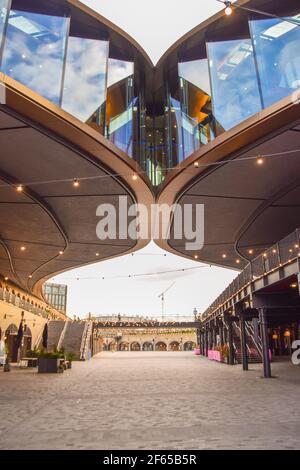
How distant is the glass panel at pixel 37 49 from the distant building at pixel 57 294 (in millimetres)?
107856

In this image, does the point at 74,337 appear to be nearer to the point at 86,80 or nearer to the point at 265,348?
the point at 265,348

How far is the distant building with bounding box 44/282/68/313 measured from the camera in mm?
120875

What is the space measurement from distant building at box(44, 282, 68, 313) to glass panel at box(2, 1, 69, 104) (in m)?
108

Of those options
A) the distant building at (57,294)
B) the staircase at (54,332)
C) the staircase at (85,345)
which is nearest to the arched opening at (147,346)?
the distant building at (57,294)

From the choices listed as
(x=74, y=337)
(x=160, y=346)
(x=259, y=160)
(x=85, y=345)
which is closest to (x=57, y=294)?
(x=160, y=346)

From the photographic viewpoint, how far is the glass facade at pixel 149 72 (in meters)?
16.1

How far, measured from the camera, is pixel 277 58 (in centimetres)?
1695

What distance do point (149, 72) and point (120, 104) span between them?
19.7ft

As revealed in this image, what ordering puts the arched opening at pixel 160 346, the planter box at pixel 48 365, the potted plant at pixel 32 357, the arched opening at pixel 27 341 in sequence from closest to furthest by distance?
the planter box at pixel 48 365, the potted plant at pixel 32 357, the arched opening at pixel 27 341, the arched opening at pixel 160 346

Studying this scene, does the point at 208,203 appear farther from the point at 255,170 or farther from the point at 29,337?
the point at 29,337

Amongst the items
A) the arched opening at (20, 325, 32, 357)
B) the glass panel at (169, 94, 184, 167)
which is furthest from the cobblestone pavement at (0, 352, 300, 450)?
the arched opening at (20, 325, 32, 357)

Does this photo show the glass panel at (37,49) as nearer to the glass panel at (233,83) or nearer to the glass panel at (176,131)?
the glass panel at (233,83)
